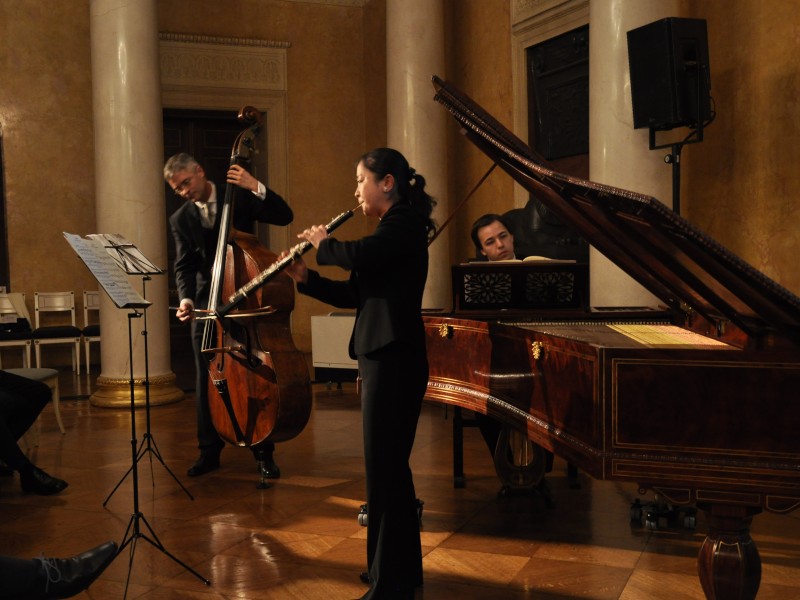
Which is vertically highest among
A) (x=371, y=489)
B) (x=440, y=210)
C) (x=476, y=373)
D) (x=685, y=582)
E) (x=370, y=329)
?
(x=440, y=210)

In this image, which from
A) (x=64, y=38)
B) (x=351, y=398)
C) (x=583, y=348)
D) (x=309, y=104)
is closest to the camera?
(x=583, y=348)

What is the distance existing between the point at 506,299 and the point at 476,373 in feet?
1.51

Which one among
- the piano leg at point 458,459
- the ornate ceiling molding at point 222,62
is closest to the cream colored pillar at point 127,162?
the ornate ceiling molding at point 222,62

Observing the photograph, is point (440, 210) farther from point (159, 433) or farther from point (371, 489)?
point (371, 489)

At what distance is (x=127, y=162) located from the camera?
267 inches

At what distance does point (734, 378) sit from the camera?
2100mm

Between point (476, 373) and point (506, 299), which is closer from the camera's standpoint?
point (476, 373)

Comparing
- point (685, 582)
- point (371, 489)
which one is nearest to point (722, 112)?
point (685, 582)

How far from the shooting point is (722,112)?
556 centimetres

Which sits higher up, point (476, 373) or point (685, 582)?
point (476, 373)

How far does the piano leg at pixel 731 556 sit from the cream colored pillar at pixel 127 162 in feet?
17.6

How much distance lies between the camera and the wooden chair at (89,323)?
29.5ft

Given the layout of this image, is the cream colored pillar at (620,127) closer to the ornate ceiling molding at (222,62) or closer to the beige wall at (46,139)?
the ornate ceiling molding at (222,62)

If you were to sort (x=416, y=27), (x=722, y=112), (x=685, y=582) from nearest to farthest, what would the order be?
(x=685, y=582) < (x=722, y=112) < (x=416, y=27)
